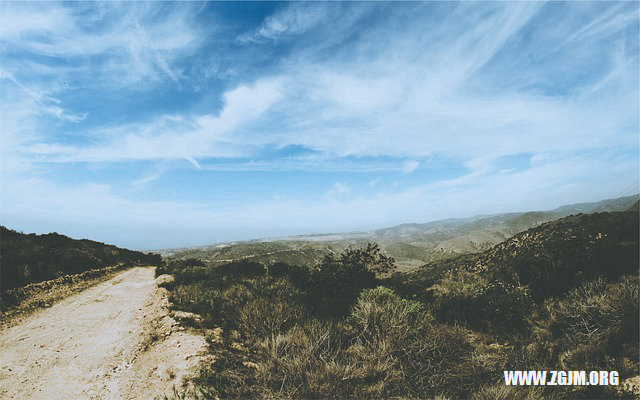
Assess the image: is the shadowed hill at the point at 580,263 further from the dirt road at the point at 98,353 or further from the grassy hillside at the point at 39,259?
the grassy hillside at the point at 39,259

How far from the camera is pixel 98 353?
22.1 feet

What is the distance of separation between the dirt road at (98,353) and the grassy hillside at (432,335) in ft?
2.66

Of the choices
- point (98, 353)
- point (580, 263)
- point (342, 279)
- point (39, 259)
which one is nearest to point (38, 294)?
point (39, 259)

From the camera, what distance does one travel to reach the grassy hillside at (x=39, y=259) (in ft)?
39.7

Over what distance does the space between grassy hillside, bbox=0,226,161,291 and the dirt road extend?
3391 millimetres

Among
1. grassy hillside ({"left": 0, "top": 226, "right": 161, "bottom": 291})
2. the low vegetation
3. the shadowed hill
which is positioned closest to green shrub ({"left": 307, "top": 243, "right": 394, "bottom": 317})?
the shadowed hill

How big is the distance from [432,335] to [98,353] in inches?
301

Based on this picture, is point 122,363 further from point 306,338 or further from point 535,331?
point 535,331

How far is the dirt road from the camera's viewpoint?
5.31 m

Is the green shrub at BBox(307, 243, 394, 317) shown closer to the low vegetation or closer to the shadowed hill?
the shadowed hill

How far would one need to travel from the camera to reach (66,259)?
50.0 feet

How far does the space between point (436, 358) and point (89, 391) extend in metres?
6.45

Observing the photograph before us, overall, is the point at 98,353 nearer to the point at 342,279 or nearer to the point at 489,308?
the point at 342,279

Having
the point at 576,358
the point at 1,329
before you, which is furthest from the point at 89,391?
the point at 576,358
